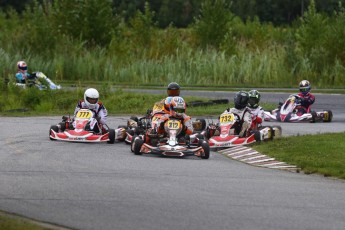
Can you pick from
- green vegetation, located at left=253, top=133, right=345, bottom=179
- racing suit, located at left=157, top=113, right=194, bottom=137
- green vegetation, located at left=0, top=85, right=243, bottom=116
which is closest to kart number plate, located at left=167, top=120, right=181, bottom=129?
racing suit, located at left=157, top=113, right=194, bottom=137

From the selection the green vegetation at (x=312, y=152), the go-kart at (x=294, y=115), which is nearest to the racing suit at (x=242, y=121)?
the green vegetation at (x=312, y=152)

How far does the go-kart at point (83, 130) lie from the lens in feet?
64.6

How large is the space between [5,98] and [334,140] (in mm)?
15107

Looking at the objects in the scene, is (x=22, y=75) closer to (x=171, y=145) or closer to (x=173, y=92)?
(x=173, y=92)

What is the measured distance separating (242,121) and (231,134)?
1.25ft

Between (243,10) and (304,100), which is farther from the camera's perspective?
(243,10)

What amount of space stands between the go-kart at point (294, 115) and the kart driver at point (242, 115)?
5090mm

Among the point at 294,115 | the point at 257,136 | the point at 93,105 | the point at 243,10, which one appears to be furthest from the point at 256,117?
the point at 243,10

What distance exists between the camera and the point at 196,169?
15234 mm

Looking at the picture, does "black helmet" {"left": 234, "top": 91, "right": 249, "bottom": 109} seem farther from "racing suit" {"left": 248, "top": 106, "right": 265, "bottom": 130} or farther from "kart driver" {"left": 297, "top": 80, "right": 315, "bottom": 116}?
"kart driver" {"left": 297, "top": 80, "right": 315, "bottom": 116}

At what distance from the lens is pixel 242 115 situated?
19.9 metres

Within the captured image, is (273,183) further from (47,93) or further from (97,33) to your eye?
(97,33)

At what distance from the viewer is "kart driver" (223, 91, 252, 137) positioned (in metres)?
19.7

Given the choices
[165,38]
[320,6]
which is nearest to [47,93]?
[165,38]
